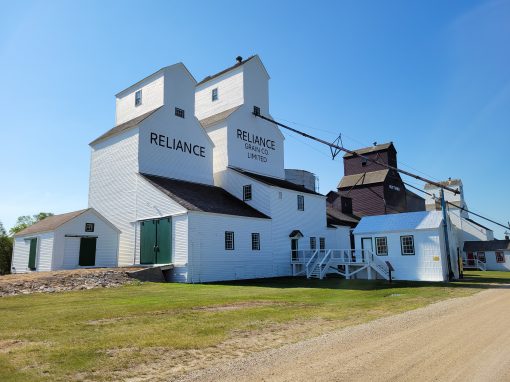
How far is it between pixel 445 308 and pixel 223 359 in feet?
29.5

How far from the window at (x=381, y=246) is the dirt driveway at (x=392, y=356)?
17.1 metres

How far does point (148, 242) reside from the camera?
2741 centimetres

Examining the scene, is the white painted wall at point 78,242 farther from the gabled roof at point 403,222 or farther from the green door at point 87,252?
the gabled roof at point 403,222

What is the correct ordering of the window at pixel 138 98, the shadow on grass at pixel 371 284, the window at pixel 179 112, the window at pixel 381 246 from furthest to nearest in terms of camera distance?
the window at pixel 138 98
the window at pixel 179 112
the window at pixel 381 246
the shadow on grass at pixel 371 284

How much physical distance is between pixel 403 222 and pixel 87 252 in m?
22.1

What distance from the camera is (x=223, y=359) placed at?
6820 mm

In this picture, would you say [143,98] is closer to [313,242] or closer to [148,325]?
[313,242]

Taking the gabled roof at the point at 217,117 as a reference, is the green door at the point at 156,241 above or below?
below

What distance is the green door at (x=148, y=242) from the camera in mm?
26891

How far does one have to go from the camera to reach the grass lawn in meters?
6.48

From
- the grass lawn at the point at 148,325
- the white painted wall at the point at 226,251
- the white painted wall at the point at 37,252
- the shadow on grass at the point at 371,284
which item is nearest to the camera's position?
the grass lawn at the point at 148,325

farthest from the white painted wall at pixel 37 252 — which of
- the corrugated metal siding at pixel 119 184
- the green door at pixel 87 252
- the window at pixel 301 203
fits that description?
the window at pixel 301 203

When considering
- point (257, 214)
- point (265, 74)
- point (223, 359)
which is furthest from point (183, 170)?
point (223, 359)

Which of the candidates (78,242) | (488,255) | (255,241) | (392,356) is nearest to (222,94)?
(255,241)
